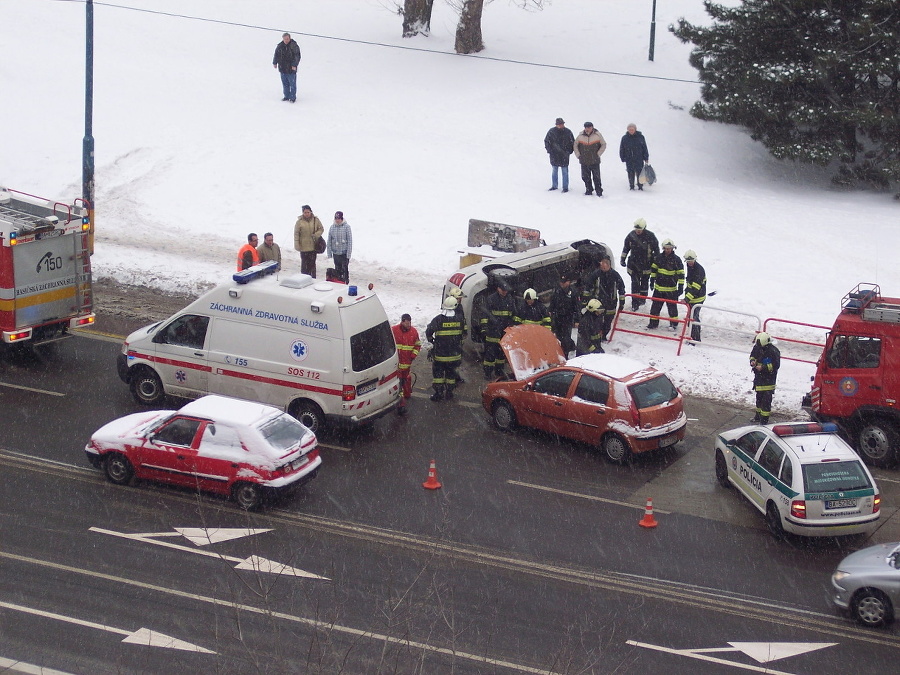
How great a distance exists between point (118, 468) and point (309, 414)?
2.88 meters

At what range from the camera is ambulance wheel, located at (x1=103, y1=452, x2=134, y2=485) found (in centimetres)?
1402

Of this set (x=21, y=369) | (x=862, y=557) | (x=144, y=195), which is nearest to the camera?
(x=862, y=557)

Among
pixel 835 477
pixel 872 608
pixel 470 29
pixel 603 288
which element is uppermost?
pixel 470 29

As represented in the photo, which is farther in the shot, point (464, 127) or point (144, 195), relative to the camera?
point (464, 127)

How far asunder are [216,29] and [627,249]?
67.1 feet

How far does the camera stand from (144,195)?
26.8 meters

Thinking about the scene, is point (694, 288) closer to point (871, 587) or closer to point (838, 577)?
point (838, 577)

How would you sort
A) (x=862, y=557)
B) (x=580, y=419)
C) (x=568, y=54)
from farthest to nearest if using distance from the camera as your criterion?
(x=568, y=54), (x=580, y=419), (x=862, y=557)

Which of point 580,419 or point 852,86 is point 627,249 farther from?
point 852,86

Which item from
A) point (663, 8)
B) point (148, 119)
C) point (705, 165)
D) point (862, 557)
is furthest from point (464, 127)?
point (862, 557)

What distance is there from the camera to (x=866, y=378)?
15.6m

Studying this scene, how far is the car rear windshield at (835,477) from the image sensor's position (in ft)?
42.8

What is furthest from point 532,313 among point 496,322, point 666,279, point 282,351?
point 282,351

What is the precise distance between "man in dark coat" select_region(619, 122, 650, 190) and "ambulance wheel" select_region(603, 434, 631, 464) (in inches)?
499
